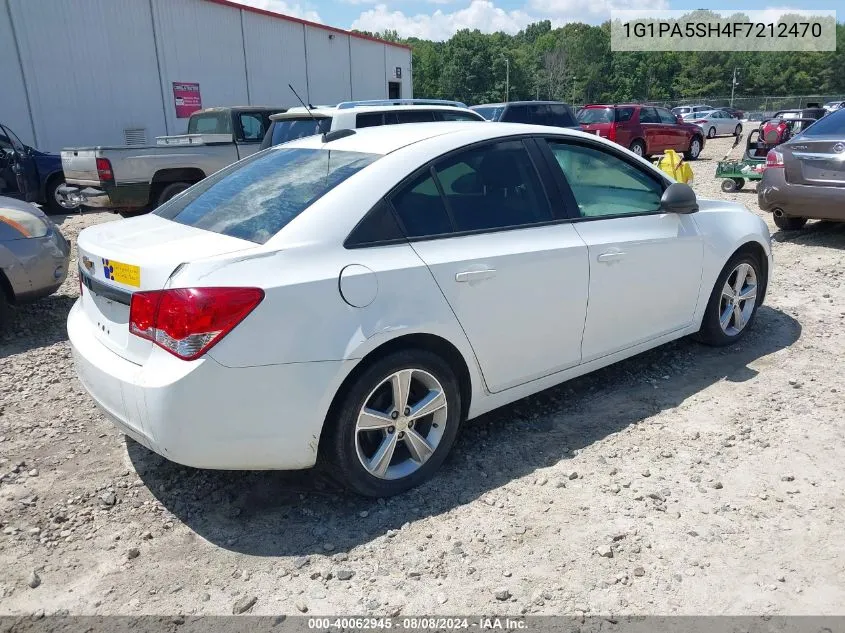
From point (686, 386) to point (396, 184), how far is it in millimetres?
2437

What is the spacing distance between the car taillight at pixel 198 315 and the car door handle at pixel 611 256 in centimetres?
197

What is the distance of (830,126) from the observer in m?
7.72

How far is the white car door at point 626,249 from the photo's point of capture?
3.70 m

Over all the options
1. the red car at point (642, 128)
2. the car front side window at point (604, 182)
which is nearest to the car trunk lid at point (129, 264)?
the car front side window at point (604, 182)

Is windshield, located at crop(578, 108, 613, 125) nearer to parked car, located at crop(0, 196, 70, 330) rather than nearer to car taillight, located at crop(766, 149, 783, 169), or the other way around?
car taillight, located at crop(766, 149, 783, 169)

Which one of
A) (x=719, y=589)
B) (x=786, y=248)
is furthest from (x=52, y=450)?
(x=786, y=248)

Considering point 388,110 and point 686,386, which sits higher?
point 388,110

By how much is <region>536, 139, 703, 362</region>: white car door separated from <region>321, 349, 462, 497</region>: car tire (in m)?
1.04

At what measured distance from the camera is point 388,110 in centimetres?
835

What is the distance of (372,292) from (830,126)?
734cm

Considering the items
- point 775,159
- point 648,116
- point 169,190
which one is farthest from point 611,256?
point 648,116

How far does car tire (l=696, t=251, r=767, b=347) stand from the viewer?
15.1 ft

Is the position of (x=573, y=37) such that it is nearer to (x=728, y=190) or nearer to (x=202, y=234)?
(x=728, y=190)

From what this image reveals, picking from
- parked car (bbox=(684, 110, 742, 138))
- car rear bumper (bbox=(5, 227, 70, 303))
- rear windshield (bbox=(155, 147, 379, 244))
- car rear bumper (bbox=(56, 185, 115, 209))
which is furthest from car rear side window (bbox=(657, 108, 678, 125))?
rear windshield (bbox=(155, 147, 379, 244))
